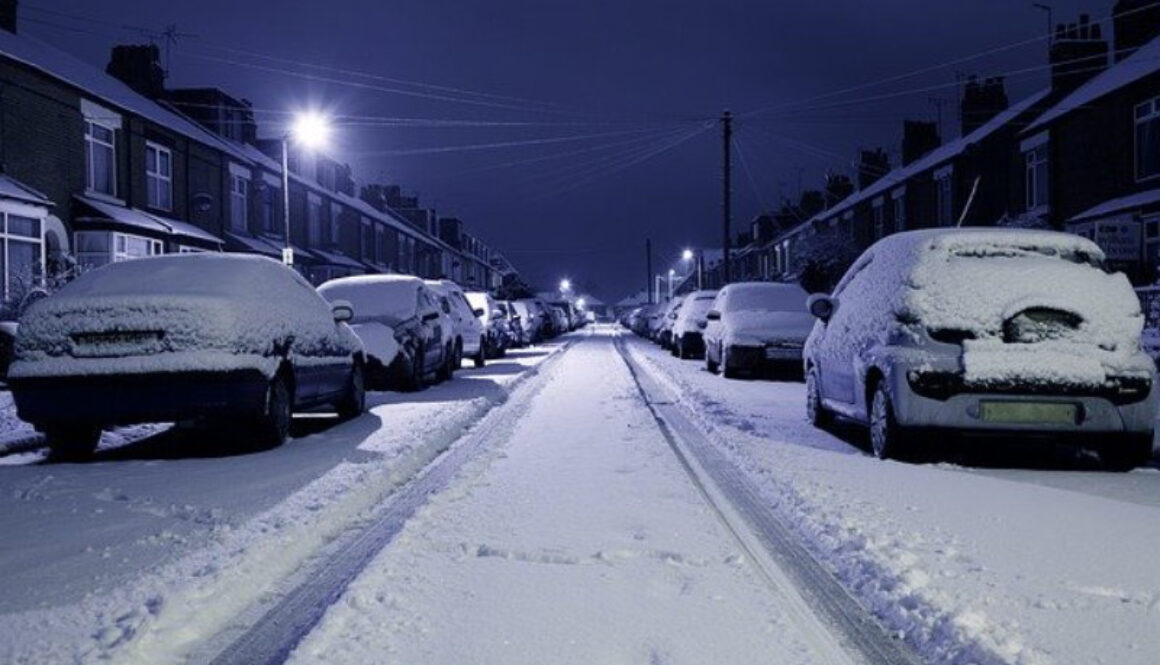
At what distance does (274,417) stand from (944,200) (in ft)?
111

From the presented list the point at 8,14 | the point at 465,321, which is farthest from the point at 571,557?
the point at 8,14

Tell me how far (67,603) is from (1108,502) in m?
5.63

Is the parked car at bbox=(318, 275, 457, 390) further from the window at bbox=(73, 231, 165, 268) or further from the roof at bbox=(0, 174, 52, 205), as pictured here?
the window at bbox=(73, 231, 165, 268)

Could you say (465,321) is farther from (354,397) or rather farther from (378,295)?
(354,397)

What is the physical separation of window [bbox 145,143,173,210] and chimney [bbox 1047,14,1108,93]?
27163 millimetres

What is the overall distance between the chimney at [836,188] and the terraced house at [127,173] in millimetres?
27129

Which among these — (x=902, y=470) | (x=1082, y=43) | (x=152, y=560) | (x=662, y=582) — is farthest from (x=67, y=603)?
(x=1082, y=43)

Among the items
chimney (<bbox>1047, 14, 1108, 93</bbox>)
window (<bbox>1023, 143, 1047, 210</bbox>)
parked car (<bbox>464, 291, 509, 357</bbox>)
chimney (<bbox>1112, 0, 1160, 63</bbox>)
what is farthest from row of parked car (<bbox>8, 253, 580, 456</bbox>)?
chimney (<bbox>1047, 14, 1108, 93</bbox>)

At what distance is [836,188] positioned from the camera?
56.7m

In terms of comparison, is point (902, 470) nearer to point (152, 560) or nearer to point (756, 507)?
point (756, 507)

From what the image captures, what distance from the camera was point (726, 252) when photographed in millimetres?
35844

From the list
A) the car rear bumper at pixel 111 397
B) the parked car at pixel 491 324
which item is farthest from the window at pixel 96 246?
the car rear bumper at pixel 111 397

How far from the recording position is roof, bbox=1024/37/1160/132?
24.7 m

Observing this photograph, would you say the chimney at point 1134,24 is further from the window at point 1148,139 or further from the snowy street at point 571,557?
the snowy street at point 571,557
